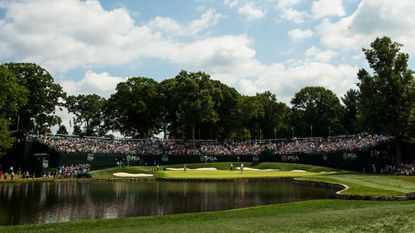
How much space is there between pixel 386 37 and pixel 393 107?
9551 millimetres

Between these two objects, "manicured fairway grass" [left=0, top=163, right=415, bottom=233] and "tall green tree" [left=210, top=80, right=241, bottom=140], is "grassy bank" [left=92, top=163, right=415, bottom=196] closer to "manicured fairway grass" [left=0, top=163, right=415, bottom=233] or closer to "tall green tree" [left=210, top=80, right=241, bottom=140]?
"manicured fairway grass" [left=0, top=163, right=415, bottom=233]

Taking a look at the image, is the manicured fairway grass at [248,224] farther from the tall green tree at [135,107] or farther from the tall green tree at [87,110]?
the tall green tree at [87,110]

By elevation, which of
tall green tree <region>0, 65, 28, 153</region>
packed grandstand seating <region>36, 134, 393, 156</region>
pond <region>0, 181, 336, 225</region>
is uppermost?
tall green tree <region>0, 65, 28, 153</region>

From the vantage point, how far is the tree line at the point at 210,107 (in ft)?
173

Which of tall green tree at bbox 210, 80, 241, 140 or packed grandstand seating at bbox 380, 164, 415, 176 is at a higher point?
tall green tree at bbox 210, 80, 241, 140

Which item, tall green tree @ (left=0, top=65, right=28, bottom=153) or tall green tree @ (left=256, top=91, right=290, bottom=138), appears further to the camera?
tall green tree @ (left=256, top=91, right=290, bottom=138)

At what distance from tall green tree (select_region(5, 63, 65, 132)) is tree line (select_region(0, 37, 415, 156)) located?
0.16m

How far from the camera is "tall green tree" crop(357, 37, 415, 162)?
51.3 metres

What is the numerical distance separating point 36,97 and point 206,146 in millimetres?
31770

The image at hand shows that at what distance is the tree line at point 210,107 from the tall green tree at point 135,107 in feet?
0.69

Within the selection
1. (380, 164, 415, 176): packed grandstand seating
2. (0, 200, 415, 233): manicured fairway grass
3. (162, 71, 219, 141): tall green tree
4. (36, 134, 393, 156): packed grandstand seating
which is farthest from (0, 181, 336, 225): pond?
(162, 71, 219, 141): tall green tree

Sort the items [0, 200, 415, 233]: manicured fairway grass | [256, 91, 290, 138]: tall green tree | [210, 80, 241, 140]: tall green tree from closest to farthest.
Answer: [0, 200, 415, 233]: manicured fairway grass < [210, 80, 241, 140]: tall green tree < [256, 91, 290, 138]: tall green tree

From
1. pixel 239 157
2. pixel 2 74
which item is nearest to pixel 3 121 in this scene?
pixel 2 74

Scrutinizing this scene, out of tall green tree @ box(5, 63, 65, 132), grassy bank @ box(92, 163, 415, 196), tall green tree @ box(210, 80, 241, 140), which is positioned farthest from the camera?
tall green tree @ box(210, 80, 241, 140)
